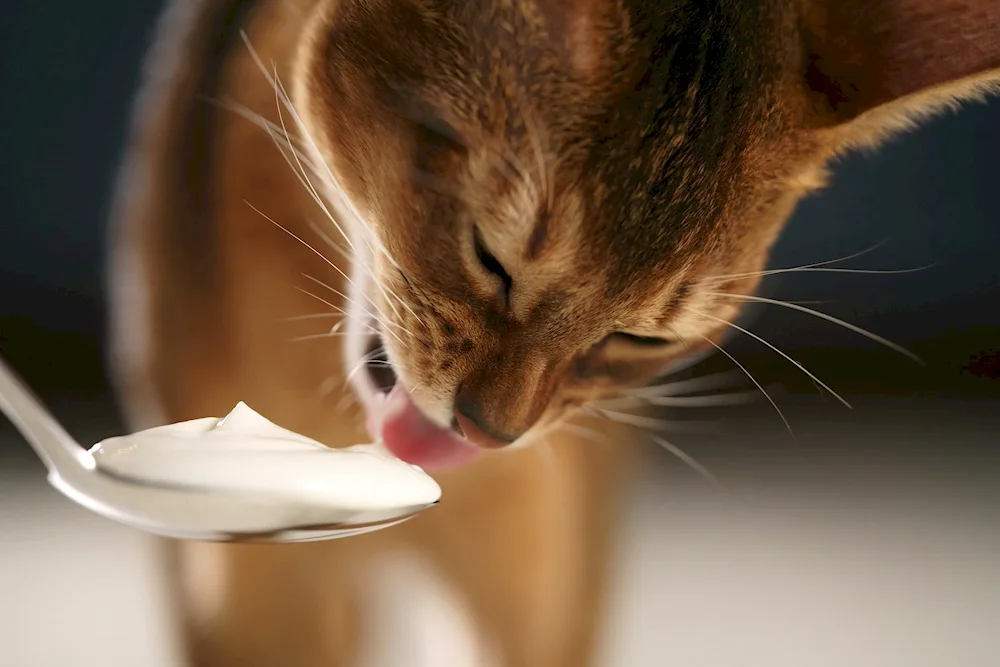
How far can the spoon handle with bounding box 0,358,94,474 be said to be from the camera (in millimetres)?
385

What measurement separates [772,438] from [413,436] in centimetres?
37

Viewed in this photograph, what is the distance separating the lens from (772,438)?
0.80 m

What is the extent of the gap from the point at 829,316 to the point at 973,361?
0.16 m

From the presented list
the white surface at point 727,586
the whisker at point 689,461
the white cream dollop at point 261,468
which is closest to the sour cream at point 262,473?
the white cream dollop at point 261,468

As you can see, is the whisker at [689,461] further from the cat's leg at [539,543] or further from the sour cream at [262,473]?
the sour cream at [262,473]

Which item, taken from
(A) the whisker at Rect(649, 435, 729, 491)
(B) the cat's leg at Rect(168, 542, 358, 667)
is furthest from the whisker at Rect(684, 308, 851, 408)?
(B) the cat's leg at Rect(168, 542, 358, 667)

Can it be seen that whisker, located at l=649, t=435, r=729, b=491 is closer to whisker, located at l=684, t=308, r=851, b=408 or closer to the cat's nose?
whisker, located at l=684, t=308, r=851, b=408

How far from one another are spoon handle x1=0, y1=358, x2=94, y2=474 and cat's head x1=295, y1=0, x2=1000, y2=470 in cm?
22

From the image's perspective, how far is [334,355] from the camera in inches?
29.3

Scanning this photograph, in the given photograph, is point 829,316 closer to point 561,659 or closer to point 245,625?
point 561,659

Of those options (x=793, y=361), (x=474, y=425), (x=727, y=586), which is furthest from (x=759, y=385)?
(x=474, y=425)

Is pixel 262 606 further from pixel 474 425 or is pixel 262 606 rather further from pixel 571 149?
pixel 571 149

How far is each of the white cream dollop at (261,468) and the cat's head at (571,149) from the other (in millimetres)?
153

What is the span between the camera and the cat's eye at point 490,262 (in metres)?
0.51
